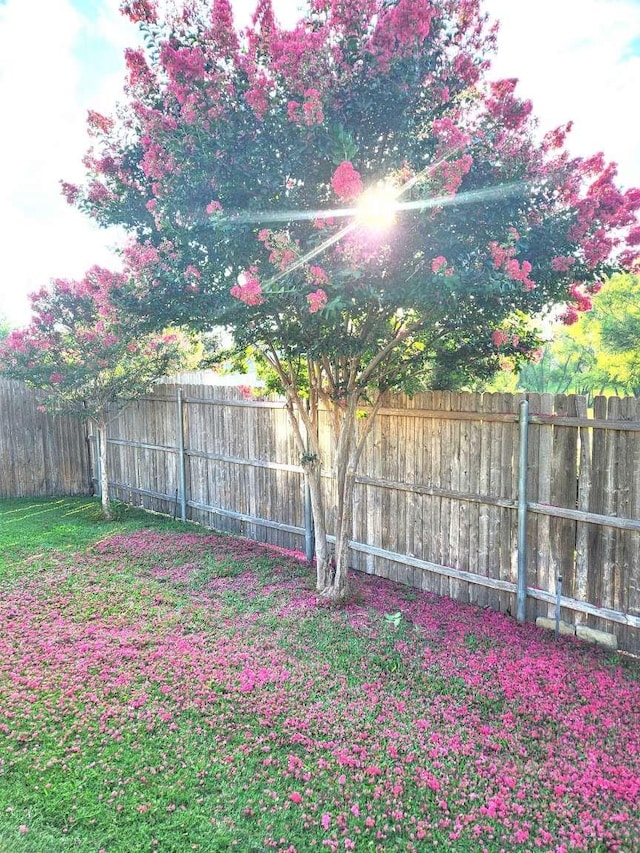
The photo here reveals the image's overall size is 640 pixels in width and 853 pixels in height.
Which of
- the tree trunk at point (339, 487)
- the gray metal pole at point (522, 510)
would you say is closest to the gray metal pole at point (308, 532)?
the tree trunk at point (339, 487)

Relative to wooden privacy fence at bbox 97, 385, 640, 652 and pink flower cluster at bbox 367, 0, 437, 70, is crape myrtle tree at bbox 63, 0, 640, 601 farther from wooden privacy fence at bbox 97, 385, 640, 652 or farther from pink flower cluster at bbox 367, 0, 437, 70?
wooden privacy fence at bbox 97, 385, 640, 652

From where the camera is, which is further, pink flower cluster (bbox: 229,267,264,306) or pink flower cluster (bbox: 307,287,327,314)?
pink flower cluster (bbox: 229,267,264,306)

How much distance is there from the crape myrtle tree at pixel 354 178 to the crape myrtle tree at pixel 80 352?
3316mm

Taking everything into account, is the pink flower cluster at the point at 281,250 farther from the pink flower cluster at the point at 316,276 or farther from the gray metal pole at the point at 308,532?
the gray metal pole at the point at 308,532

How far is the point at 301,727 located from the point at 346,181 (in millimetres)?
2851

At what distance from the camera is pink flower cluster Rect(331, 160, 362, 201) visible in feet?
9.16

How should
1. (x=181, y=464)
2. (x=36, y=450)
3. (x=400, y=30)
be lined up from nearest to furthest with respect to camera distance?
(x=400, y=30) < (x=181, y=464) < (x=36, y=450)

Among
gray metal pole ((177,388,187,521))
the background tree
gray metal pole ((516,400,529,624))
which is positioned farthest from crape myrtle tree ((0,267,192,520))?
the background tree

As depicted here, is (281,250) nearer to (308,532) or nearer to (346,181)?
(346,181)

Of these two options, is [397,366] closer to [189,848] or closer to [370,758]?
[370,758]

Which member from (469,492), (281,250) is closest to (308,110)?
(281,250)

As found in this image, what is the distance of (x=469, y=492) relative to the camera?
4211mm

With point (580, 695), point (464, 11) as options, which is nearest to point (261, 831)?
point (580, 695)

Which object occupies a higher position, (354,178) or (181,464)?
(354,178)
